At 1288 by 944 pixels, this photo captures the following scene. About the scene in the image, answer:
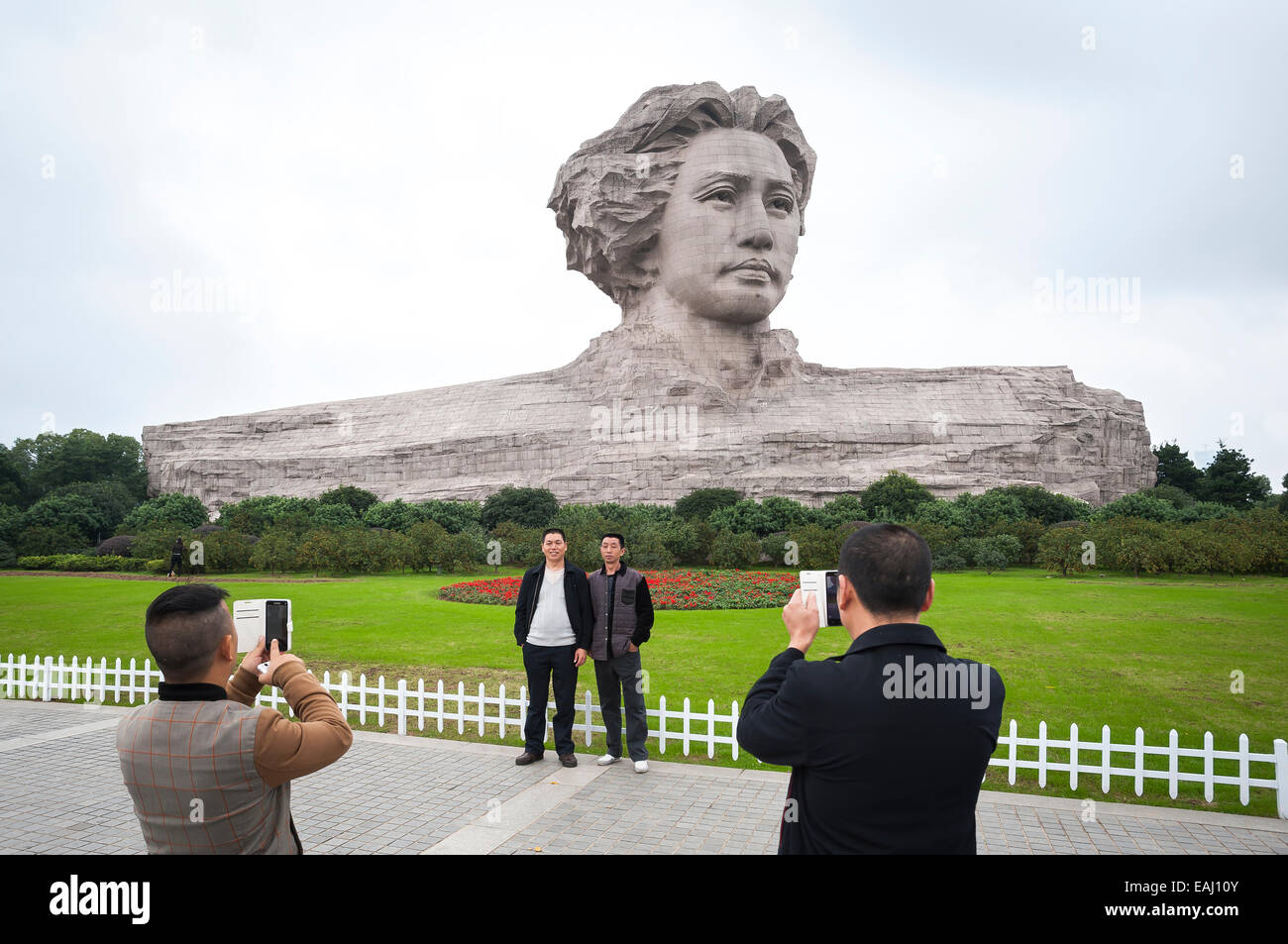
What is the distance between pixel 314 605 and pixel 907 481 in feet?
73.1

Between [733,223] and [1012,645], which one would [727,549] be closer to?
[1012,645]

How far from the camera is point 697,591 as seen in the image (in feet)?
53.0

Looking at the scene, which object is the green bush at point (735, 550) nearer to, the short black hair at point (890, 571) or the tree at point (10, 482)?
the short black hair at point (890, 571)

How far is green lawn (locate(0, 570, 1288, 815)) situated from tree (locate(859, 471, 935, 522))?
11.7 metres

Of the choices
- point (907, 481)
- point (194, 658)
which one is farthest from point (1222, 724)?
point (907, 481)

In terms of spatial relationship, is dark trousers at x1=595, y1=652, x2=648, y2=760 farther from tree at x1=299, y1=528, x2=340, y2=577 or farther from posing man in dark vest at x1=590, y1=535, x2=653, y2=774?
tree at x1=299, y1=528, x2=340, y2=577

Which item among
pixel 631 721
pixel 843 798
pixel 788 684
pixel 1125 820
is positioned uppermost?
pixel 788 684

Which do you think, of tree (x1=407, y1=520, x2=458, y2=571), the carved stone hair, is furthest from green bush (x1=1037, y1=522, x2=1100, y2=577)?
the carved stone hair

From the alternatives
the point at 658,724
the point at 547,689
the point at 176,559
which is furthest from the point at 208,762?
the point at 176,559

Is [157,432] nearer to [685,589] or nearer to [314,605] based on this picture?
[314,605]

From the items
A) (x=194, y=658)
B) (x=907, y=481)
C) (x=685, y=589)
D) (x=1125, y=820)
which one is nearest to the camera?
(x=194, y=658)

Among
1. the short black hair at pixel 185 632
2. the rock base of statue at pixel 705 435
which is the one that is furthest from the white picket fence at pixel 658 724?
the rock base of statue at pixel 705 435

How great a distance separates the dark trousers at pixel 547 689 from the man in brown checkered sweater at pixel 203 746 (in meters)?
3.88

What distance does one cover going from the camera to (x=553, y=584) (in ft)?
21.0
